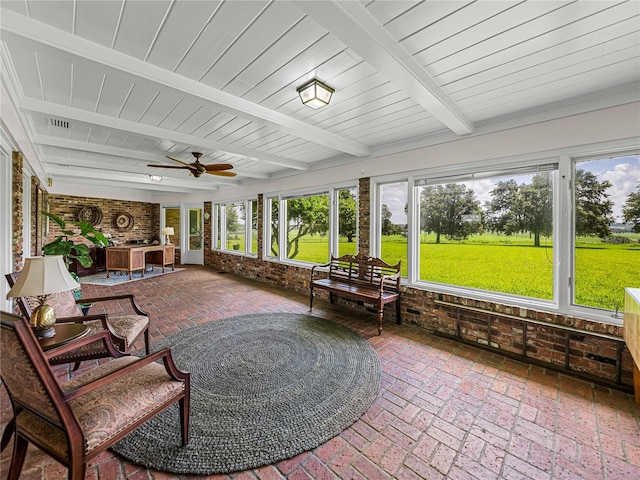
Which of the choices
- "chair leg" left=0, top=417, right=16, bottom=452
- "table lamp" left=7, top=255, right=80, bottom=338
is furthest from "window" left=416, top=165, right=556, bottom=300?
"chair leg" left=0, top=417, right=16, bottom=452

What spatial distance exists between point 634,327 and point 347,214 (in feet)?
11.9

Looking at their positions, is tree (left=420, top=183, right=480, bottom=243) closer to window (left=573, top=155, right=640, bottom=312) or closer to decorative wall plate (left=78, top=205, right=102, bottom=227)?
window (left=573, top=155, right=640, bottom=312)

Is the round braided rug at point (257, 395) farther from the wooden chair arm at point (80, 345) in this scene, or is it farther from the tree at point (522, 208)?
the tree at point (522, 208)

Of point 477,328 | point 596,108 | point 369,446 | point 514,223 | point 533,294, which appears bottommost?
point 369,446

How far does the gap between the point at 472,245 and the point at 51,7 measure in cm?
428

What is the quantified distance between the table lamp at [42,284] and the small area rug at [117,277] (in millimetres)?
5304

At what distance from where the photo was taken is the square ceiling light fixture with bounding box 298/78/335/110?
2.17 meters

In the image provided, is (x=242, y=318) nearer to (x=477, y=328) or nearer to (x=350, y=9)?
(x=477, y=328)

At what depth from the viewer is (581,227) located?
2.69m

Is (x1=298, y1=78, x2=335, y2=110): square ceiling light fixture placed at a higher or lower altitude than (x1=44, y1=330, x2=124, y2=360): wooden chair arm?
higher

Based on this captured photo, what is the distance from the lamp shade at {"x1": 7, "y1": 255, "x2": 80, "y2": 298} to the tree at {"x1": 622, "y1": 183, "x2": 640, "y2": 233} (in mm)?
4601

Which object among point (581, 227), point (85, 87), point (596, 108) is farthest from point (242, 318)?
point (596, 108)

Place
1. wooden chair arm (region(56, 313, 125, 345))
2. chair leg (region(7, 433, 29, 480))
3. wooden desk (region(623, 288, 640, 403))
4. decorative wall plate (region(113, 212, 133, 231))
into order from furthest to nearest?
decorative wall plate (region(113, 212, 133, 231)), wooden chair arm (region(56, 313, 125, 345)), wooden desk (region(623, 288, 640, 403)), chair leg (region(7, 433, 29, 480))

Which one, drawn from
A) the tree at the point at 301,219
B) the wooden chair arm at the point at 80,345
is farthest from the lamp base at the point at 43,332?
the tree at the point at 301,219
